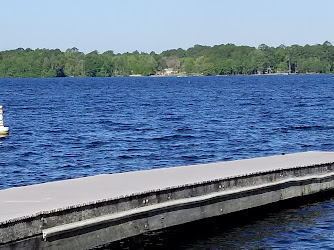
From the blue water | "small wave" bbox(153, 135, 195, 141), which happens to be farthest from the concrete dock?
"small wave" bbox(153, 135, 195, 141)

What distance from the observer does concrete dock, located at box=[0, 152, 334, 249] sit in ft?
43.6

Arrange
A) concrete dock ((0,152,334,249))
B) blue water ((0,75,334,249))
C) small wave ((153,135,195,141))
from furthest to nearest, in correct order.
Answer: small wave ((153,135,195,141)) < blue water ((0,75,334,249)) < concrete dock ((0,152,334,249))

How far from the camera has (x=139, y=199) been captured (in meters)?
15.0

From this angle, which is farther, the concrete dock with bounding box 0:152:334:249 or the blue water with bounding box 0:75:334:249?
the blue water with bounding box 0:75:334:249

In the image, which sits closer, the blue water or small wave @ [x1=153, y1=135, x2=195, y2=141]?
the blue water

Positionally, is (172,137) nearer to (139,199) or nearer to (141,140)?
(141,140)

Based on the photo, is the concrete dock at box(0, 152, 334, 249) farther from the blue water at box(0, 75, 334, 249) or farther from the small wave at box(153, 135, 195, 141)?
the small wave at box(153, 135, 195, 141)

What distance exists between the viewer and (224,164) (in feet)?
65.7

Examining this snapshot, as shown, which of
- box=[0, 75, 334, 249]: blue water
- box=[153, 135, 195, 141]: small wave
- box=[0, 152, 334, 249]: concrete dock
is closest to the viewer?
box=[0, 152, 334, 249]: concrete dock

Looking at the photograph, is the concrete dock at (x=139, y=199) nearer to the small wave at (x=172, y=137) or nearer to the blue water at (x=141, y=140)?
the blue water at (x=141, y=140)

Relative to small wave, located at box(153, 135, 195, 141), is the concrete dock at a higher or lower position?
higher

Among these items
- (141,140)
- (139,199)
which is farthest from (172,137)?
(139,199)

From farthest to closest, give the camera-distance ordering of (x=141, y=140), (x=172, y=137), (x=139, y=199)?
(x=172, y=137), (x=141, y=140), (x=139, y=199)

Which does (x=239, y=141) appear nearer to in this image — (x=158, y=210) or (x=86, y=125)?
(x=86, y=125)
